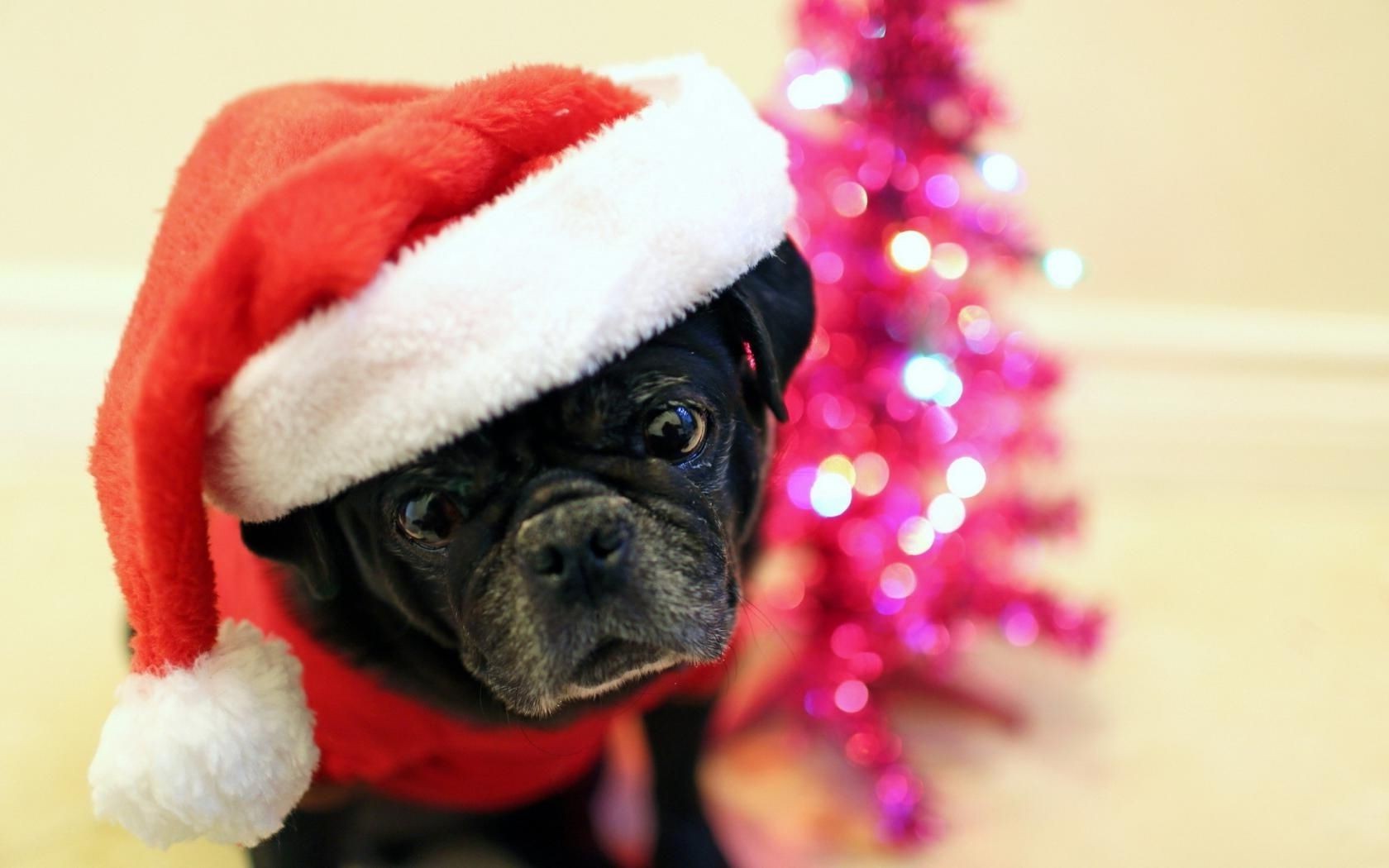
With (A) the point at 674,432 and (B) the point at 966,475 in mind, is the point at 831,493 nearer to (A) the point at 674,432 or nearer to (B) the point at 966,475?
(B) the point at 966,475

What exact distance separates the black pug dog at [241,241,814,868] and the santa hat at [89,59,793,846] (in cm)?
9

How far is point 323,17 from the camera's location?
6.21 feet

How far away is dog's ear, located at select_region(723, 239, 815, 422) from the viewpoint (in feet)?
3.30

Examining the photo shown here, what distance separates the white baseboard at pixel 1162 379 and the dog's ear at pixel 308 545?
140 centimetres

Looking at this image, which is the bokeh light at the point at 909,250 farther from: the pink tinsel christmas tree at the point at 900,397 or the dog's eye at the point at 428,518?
the dog's eye at the point at 428,518

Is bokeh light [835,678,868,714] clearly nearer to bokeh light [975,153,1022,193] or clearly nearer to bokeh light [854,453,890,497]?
bokeh light [854,453,890,497]

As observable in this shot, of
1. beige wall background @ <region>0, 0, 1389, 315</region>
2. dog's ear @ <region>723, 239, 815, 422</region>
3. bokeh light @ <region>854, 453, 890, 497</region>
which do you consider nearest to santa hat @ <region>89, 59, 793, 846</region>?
dog's ear @ <region>723, 239, 815, 422</region>

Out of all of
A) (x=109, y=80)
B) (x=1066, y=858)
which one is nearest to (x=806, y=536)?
(x=1066, y=858)

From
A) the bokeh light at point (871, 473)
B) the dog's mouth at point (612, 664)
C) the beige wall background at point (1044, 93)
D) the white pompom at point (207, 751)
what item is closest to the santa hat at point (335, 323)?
the white pompom at point (207, 751)

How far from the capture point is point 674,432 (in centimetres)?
97

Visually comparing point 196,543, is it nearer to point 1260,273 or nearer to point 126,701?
point 126,701

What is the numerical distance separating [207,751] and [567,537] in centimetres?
31

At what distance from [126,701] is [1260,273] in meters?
2.07

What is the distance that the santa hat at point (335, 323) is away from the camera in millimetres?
719
